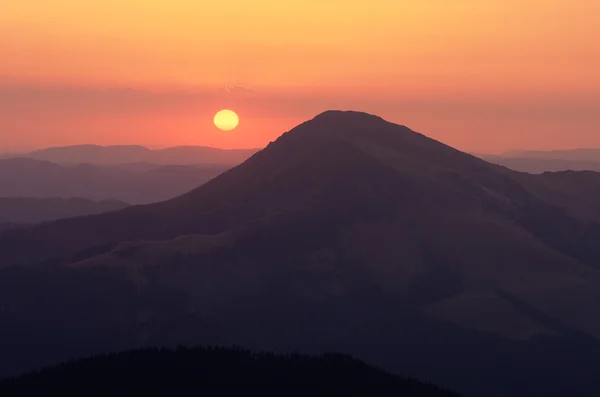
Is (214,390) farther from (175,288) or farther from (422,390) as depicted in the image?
(175,288)

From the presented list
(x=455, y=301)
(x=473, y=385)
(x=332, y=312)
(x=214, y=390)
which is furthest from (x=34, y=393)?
(x=455, y=301)

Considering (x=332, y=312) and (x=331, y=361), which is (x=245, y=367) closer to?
(x=331, y=361)

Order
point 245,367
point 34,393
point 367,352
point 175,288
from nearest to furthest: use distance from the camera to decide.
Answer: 1. point 34,393
2. point 245,367
3. point 367,352
4. point 175,288

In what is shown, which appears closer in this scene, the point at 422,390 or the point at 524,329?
the point at 422,390

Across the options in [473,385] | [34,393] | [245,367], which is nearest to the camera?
[34,393]

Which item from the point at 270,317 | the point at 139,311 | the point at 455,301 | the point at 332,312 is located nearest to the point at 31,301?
the point at 139,311

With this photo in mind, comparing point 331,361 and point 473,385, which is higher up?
point 331,361
